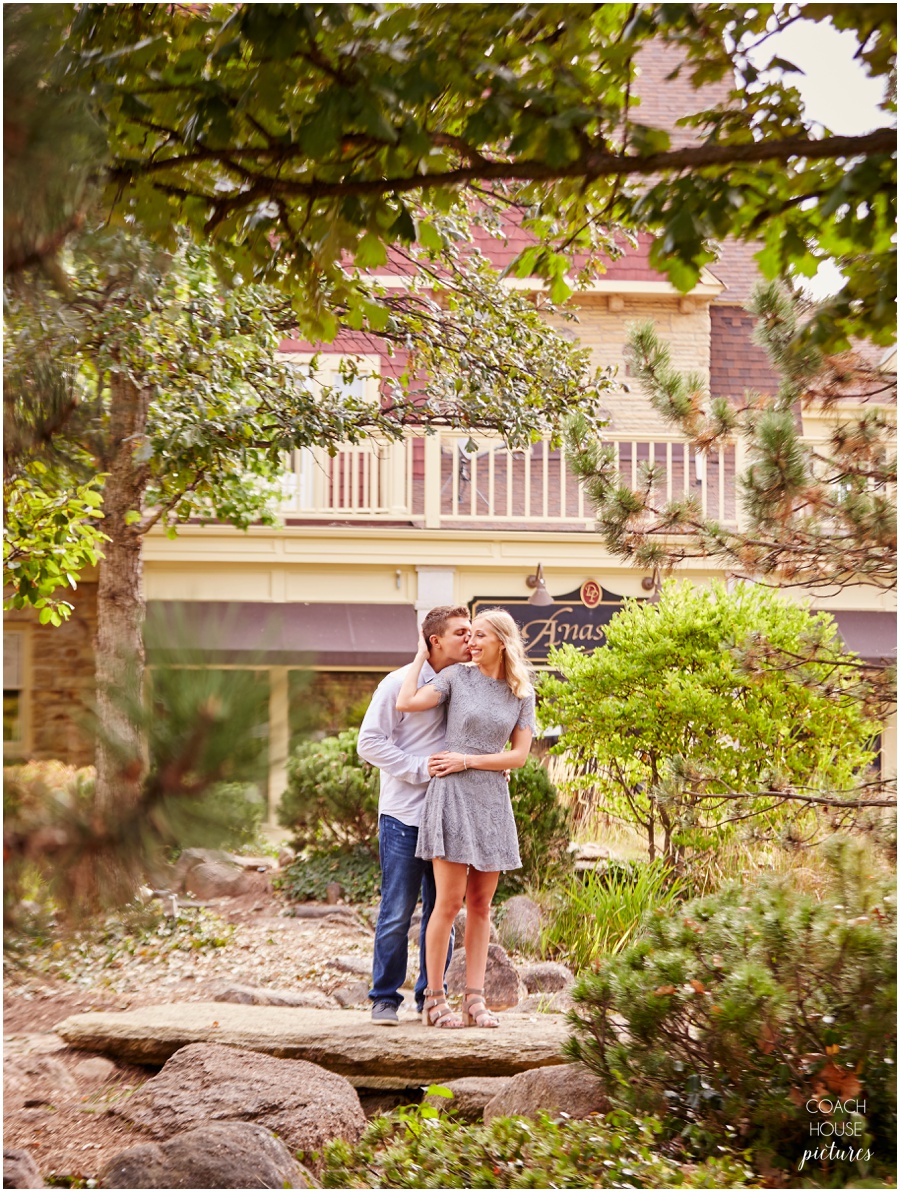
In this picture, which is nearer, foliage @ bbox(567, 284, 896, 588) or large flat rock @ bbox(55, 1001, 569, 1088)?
foliage @ bbox(567, 284, 896, 588)

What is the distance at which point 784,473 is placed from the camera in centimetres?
409

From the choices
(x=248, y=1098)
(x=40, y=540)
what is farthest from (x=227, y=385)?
(x=248, y=1098)

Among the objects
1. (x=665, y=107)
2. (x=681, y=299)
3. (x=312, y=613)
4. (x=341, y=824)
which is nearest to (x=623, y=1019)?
(x=341, y=824)

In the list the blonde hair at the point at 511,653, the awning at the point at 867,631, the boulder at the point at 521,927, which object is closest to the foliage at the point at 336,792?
the boulder at the point at 521,927

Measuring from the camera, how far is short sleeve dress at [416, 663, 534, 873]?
4422mm

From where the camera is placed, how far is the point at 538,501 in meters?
13.8

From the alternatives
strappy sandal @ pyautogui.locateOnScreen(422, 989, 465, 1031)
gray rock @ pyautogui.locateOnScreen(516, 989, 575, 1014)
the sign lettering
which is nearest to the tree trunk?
strappy sandal @ pyautogui.locateOnScreen(422, 989, 465, 1031)

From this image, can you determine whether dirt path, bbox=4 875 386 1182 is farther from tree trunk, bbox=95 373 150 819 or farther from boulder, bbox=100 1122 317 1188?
tree trunk, bbox=95 373 150 819

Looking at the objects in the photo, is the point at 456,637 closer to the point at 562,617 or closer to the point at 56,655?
the point at 562,617

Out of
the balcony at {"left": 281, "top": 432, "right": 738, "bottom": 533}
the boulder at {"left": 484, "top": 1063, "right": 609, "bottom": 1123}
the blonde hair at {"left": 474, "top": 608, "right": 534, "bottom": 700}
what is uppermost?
the balcony at {"left": 281, "top": 432, "right": 738, "bottom": 533}

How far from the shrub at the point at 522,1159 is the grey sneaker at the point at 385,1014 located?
103 centimetres

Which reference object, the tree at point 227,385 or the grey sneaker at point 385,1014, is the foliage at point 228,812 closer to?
the grey sneaker at point 385,1014

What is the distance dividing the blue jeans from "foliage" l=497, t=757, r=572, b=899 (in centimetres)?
298

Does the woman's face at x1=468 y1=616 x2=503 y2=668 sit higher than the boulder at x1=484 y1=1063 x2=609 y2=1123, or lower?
higher
